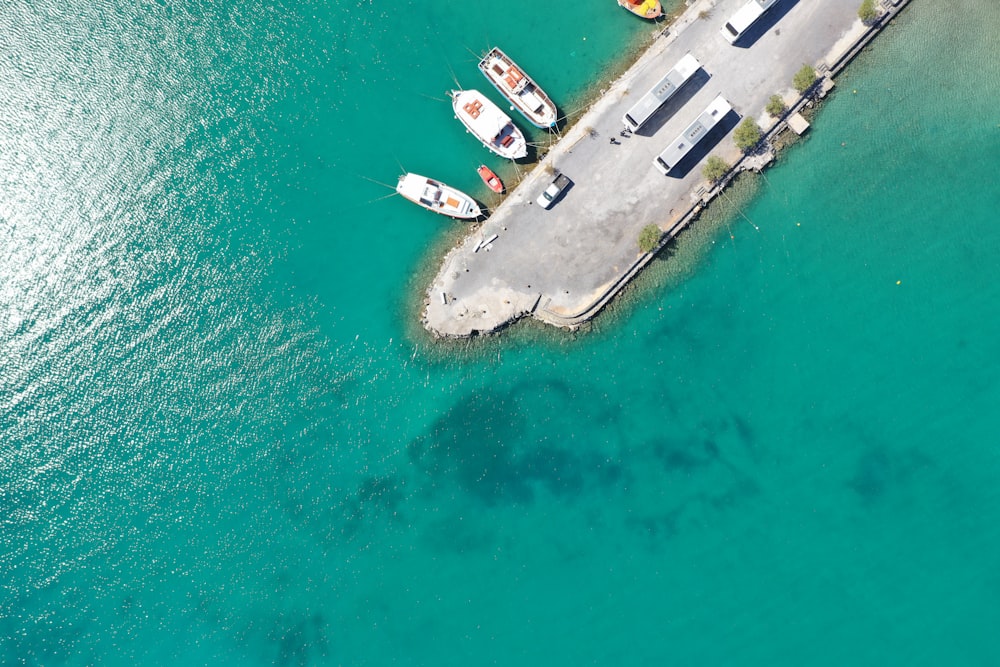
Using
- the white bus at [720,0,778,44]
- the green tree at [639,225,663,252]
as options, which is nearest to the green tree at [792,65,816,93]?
the white bus at [720,0,778,44]

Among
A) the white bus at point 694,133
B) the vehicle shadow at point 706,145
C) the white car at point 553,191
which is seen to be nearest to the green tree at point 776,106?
the vehicle shadow at point 706,145

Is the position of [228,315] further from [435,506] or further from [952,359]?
[952,359]

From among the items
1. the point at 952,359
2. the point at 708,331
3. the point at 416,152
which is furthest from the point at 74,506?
the point at 952,359

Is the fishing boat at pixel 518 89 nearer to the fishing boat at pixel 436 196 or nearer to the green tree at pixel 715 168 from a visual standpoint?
the fishing boat at pixel 436 196

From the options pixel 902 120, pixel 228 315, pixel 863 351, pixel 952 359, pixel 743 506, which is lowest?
pixel 228 315

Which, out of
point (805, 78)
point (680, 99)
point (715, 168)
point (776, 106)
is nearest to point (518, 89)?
point (680, 99)

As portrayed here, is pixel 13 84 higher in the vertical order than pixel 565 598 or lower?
lower

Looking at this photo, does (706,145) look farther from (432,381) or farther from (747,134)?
(432,381)
